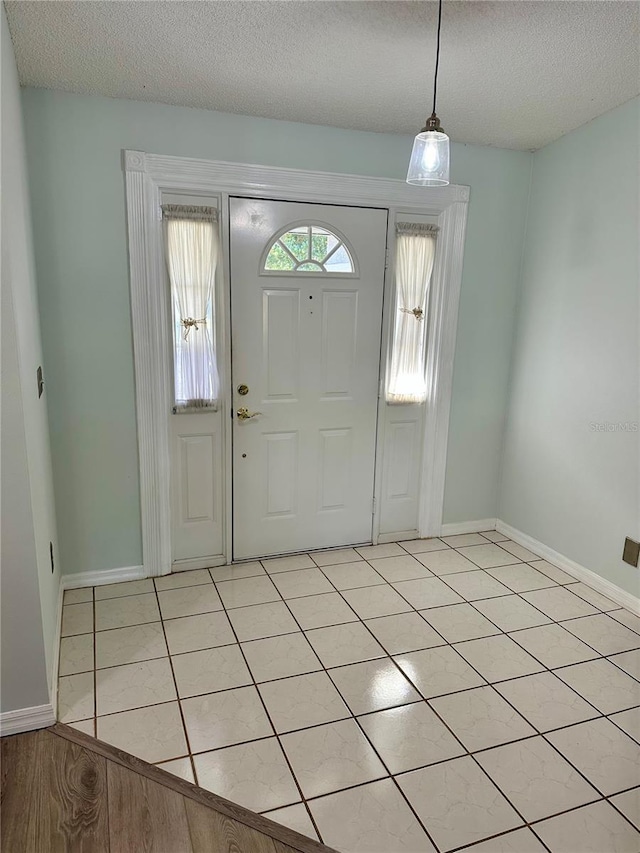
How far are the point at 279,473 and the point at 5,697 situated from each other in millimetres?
1763

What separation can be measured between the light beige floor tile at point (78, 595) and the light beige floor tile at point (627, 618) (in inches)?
107

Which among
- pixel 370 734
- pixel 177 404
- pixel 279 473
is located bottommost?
pixel 370 734

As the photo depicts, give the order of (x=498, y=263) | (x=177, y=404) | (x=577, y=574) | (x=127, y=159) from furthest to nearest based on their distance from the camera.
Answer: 1. (x=498, y=263)
2. (x=577, y=574)
3. (x=177, y=404)
4. (x=127, y=159)

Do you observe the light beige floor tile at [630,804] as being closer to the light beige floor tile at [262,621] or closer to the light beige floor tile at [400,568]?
the light beige floor tile at [262,621]

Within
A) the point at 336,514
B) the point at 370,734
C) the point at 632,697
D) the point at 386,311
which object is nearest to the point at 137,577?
the point at 336,514

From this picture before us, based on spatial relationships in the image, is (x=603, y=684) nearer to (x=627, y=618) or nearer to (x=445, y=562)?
(x=627, y=618)

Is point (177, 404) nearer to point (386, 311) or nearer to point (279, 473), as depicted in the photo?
point (279, 473)

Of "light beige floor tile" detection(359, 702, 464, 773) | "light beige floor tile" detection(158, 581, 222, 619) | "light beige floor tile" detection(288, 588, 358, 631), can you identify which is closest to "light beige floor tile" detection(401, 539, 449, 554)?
"light beige floor tile" detection(288, 588, 358, 631)

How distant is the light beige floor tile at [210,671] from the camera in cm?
228

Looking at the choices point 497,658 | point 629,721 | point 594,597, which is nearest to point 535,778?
point 629,721

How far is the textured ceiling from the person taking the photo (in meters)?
1.93

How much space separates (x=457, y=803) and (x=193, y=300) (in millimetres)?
2464

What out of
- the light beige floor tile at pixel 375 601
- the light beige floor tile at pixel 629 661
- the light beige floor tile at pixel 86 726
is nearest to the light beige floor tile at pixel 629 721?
the light beige floor tile at pixel 629 661

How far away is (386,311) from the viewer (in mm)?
3355
